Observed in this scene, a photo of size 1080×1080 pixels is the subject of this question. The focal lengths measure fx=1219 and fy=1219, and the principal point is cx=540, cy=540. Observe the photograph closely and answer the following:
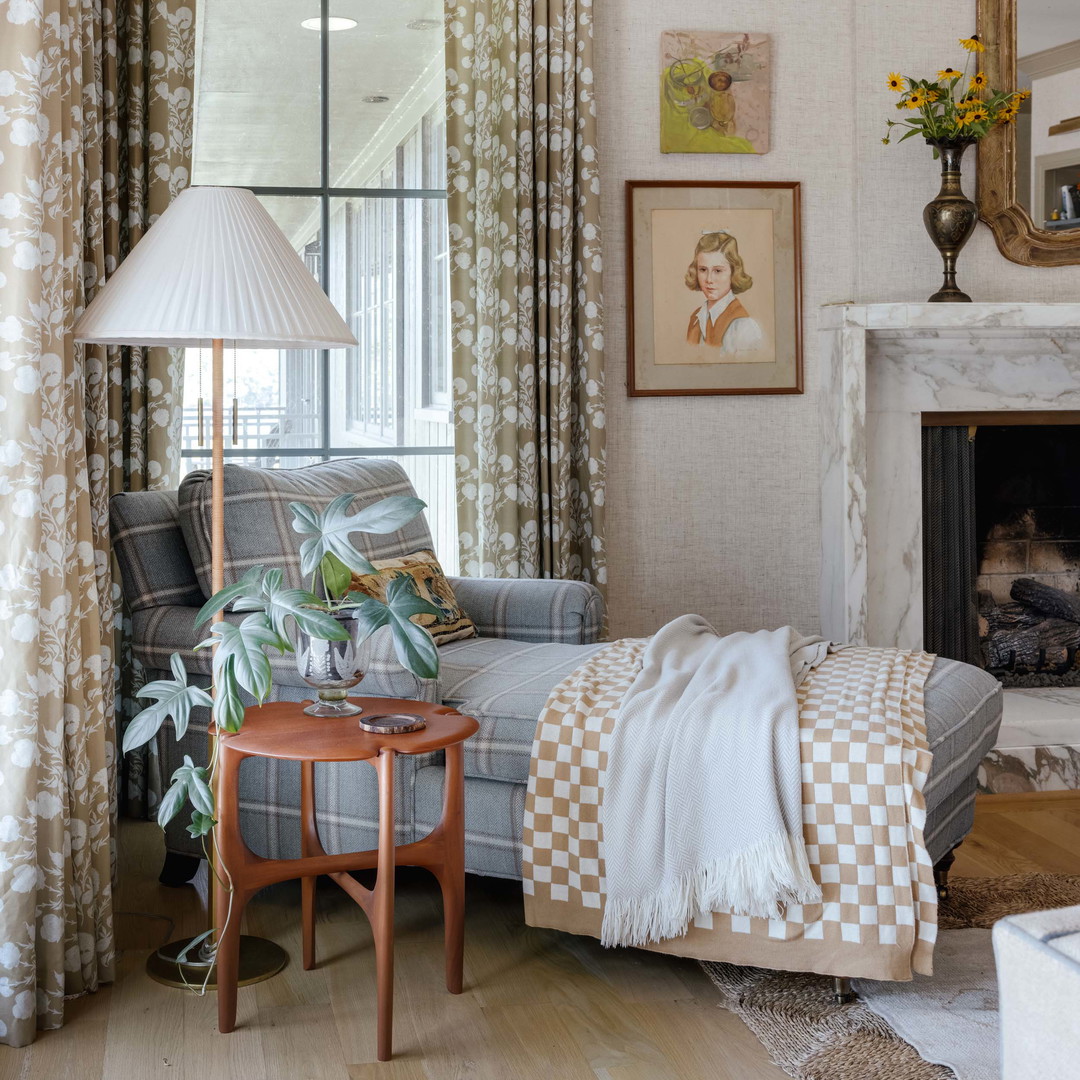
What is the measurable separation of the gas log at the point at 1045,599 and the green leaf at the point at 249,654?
9.75ft

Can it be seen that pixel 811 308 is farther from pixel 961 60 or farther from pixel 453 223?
pixel 453 223

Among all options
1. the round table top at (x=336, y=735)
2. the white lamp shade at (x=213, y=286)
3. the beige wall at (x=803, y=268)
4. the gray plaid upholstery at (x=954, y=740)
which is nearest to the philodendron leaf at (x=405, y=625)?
the round table top at (x=336, y=735)

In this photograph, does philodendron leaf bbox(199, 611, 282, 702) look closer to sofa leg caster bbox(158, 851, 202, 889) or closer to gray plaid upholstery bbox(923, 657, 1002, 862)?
sofa leg caster bbox(158, 851, 202, 889)

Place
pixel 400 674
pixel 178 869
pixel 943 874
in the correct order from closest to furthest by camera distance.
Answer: pixel 400 674 < pixel 943 874 < pixel 178 869

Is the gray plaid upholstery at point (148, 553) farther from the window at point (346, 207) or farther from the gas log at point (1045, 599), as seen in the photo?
the gas log at point (1045, 599)

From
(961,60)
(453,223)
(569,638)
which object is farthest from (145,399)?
(961,60)

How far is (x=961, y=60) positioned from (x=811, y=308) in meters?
0.93

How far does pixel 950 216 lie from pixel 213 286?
249 centimetres

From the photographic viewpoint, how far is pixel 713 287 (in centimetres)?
392

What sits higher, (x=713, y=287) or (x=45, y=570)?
(x=713, y=287)

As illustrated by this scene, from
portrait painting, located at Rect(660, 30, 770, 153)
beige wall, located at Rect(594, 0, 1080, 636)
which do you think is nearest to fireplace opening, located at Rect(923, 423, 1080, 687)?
beige wall, located at Rect(594, 0, 1080, 636)

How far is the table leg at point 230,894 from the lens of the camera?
6.77 feet

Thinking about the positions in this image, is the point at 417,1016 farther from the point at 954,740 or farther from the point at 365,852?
the point at 954,740

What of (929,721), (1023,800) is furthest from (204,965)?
(1023,800)
